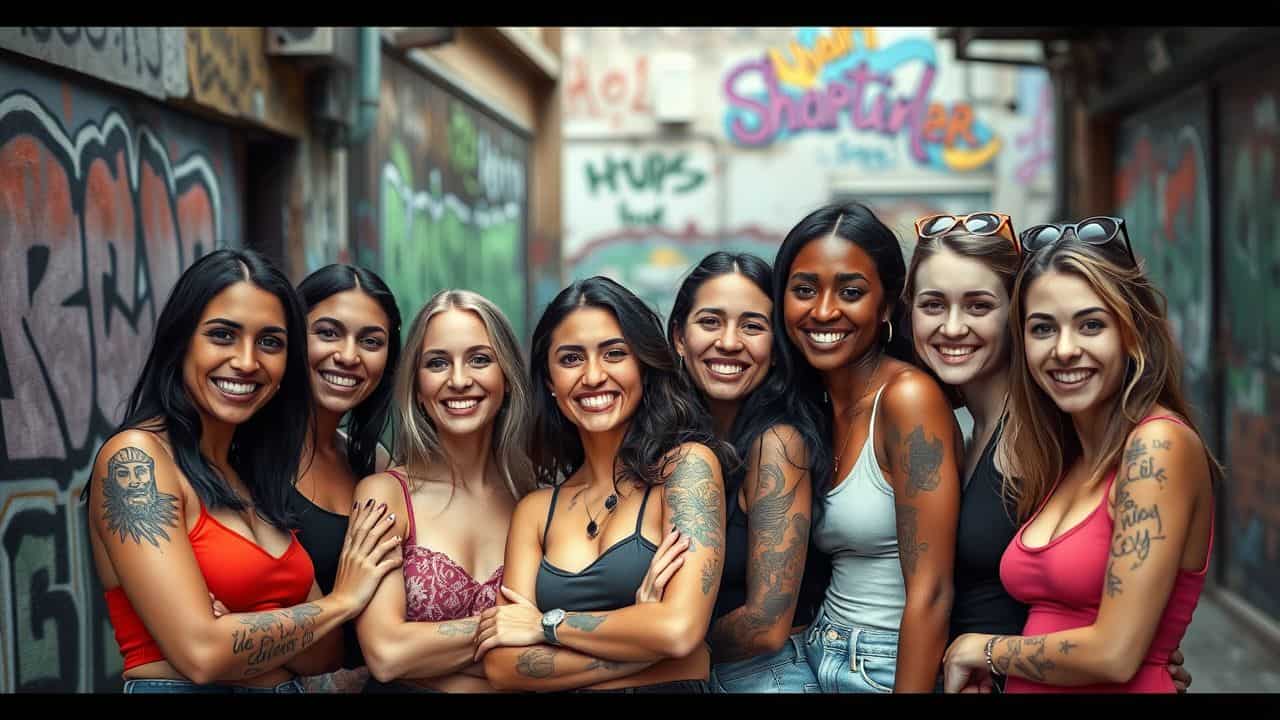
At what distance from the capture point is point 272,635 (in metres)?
3.06

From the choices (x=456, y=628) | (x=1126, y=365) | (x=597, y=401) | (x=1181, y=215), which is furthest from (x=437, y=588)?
(x=1181, y=215)

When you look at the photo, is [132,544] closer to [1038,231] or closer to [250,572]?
[250,572]

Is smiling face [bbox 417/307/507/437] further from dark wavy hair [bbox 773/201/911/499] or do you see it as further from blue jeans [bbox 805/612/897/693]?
blue jeans [bbox 805/612/897/693]

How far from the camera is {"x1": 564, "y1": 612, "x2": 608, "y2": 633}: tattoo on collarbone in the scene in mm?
3084

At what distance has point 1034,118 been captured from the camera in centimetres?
2002

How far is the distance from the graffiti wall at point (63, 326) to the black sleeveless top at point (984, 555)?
3345mm

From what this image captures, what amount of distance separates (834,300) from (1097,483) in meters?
0.89

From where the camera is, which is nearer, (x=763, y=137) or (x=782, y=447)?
(x=782, y=447)

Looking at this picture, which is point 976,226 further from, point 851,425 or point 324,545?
point 324,545

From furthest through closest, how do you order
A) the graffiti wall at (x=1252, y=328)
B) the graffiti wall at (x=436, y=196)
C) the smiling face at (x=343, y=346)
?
1. the graffiti wall at (x=436, y=196)
2. the graffiti wall at (x=1252, y=328)
3. the smiling face at (x=343, y=346)

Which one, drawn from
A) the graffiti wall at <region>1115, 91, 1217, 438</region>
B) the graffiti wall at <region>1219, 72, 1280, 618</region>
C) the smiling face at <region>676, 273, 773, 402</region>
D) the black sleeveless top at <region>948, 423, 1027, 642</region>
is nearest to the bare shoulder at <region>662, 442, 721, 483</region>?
the smiling face at <region>676, 273, 773, 402</region>

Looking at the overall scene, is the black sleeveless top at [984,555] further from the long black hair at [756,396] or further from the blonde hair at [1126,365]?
the long black hair at [756,396]

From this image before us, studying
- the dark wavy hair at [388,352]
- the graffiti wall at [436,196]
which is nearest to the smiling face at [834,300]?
the dark wavy hair at [388,352]

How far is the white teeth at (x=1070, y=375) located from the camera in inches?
115
